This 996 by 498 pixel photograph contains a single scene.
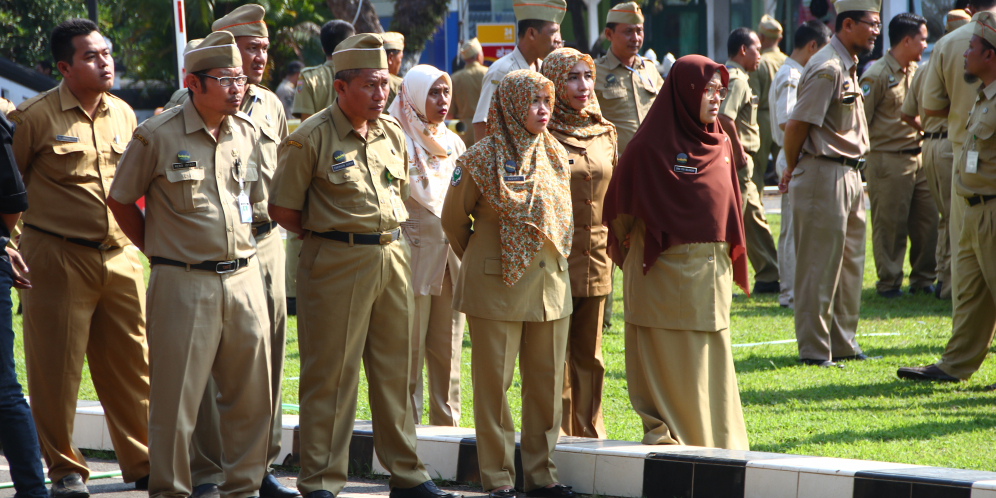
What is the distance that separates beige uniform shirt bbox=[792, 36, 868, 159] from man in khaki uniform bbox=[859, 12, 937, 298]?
1.76m

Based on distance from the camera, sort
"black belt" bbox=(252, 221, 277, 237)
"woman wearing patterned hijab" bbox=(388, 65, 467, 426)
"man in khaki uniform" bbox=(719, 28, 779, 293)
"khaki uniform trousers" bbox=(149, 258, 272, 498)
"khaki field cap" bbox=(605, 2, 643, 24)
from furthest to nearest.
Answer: "man in khaki uniform" bbox=(719, 28, 779, 293) → "khaki field cap" bbox=(605, 2, 643, 24) → "woman wearing patterned hijab" bbox=(388, 65, 467, 426) → "black belt" bbox=(252, 221, 277, 237) → "khaki uniform trousers" bbox=(149, 258, 272, 498)

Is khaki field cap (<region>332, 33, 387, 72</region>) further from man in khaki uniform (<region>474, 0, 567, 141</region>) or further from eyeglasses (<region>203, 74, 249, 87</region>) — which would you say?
man in khaki uniform (<region>474, 0, 567, 141</region>)

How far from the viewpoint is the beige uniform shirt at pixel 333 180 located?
4484mm

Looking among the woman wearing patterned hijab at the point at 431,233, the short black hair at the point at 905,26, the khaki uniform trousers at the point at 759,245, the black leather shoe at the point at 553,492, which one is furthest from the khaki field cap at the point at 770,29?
the black leather shoe at the point at 553,492

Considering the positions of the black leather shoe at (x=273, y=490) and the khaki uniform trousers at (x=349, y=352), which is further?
the black leather shoe at (x=273, y=490)

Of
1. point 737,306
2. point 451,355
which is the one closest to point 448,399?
point 451,355

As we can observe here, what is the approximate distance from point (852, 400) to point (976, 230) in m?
1.27

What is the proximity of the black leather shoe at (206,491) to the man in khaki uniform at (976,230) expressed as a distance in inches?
168

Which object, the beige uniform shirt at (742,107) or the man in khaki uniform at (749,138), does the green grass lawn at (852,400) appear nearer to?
the man in khaki uniform at (749,138)

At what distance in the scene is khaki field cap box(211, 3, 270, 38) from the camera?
17.2 ft

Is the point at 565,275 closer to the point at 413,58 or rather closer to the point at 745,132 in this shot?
the point at 745,132

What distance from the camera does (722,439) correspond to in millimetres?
5074

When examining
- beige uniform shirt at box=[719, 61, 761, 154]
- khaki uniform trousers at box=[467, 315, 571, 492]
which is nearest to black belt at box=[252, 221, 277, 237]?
khaki uniform trousers at box=[467, 315, 571, 492]

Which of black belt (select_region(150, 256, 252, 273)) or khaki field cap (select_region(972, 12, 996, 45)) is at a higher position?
khaki field cap (select_region(972, 12, 996, 45))
